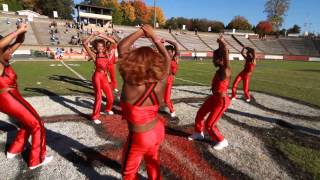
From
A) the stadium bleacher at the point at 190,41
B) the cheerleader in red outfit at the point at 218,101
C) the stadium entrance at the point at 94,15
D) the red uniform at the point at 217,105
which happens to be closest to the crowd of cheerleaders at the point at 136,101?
the cheerleader in red outfit at the point at 218,101

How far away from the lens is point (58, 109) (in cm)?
909

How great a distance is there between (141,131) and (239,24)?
11803 cm

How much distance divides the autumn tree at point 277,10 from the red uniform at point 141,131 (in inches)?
3626

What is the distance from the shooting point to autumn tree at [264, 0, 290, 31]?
8500cm

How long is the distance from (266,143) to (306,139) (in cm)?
118

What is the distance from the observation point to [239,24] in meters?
114

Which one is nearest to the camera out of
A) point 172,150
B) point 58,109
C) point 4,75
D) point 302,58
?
point 4,75

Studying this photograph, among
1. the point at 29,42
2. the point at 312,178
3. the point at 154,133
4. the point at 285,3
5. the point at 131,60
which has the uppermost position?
the point at 285,3

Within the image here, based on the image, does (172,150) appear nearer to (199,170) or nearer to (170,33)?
(199,170)

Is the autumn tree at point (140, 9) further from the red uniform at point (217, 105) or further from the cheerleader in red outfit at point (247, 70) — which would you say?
the red uniform at point (217, 105)

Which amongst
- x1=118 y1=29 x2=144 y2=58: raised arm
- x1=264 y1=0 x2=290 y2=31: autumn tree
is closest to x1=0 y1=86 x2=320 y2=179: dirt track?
x1=118 y1=29 x2=144 y2=58: raised arm

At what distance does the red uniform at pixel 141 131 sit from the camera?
3.35 meters

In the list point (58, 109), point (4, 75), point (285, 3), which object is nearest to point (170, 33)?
point (285, 3)

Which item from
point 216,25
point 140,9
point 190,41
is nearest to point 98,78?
point 190,41
